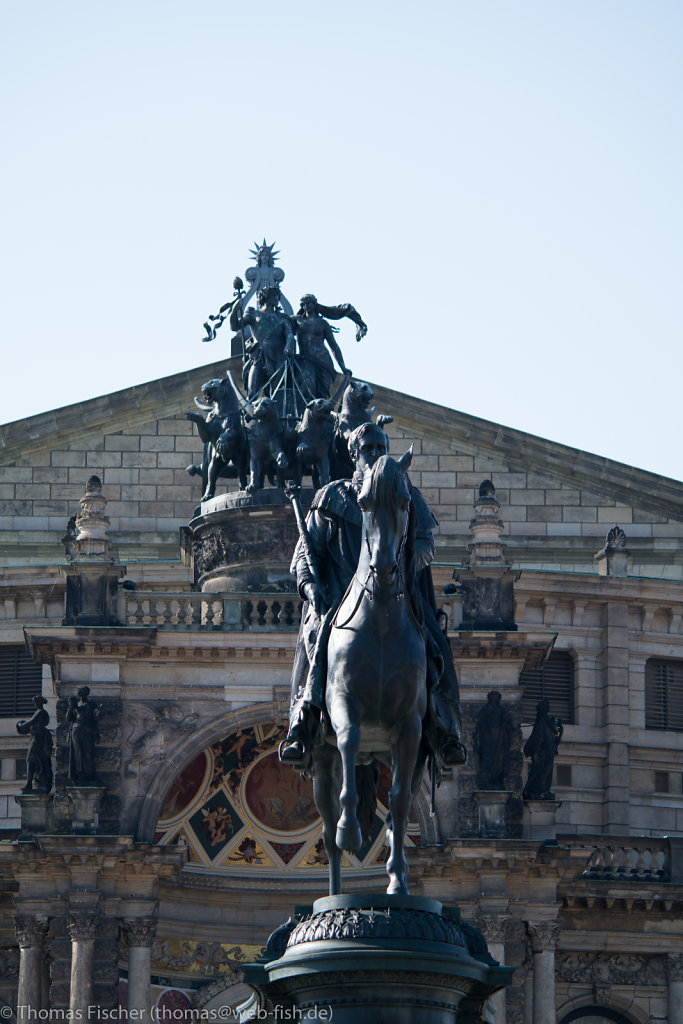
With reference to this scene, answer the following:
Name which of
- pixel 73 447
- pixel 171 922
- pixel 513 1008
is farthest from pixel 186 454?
pixel 513 1008

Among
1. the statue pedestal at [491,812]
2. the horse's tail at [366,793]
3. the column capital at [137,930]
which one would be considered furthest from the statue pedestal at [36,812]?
the horse's tail at [366,793]

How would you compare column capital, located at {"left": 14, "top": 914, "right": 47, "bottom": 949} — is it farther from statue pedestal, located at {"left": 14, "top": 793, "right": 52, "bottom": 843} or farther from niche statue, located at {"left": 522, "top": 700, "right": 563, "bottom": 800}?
niche statue, located at {"left": 522, "top": 700, "right": 563, "bottom": 800}

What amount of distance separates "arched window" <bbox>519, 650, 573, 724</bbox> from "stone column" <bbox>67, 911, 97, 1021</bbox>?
11.9m

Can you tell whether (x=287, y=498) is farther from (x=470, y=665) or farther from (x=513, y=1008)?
(x=513, y=1008)

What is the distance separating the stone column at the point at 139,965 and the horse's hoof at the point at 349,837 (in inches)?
777

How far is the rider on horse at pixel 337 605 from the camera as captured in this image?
1755cm

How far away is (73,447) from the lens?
4822 centimetres

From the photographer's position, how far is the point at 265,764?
3950cm

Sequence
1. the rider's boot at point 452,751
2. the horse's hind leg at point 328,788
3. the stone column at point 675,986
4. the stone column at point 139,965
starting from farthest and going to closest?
1. the stone column at point 675,986
2. the stone column at point 139,965
3. the rider's boot at point 452,751
4. the horse's hind leg at point 328,788

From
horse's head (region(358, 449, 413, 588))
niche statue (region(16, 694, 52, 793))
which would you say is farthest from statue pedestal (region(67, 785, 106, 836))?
horse's head (region(358, 449, 413, 588))

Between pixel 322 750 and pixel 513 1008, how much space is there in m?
19.8

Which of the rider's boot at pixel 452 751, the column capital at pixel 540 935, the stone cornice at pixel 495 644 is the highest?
the stone cornice at pixel 495 644

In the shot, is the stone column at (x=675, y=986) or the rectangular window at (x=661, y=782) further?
the rectangular window at (x=661, y=782)

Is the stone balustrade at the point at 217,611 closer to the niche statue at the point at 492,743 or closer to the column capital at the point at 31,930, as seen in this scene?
the niche statue at the point at 492,743
